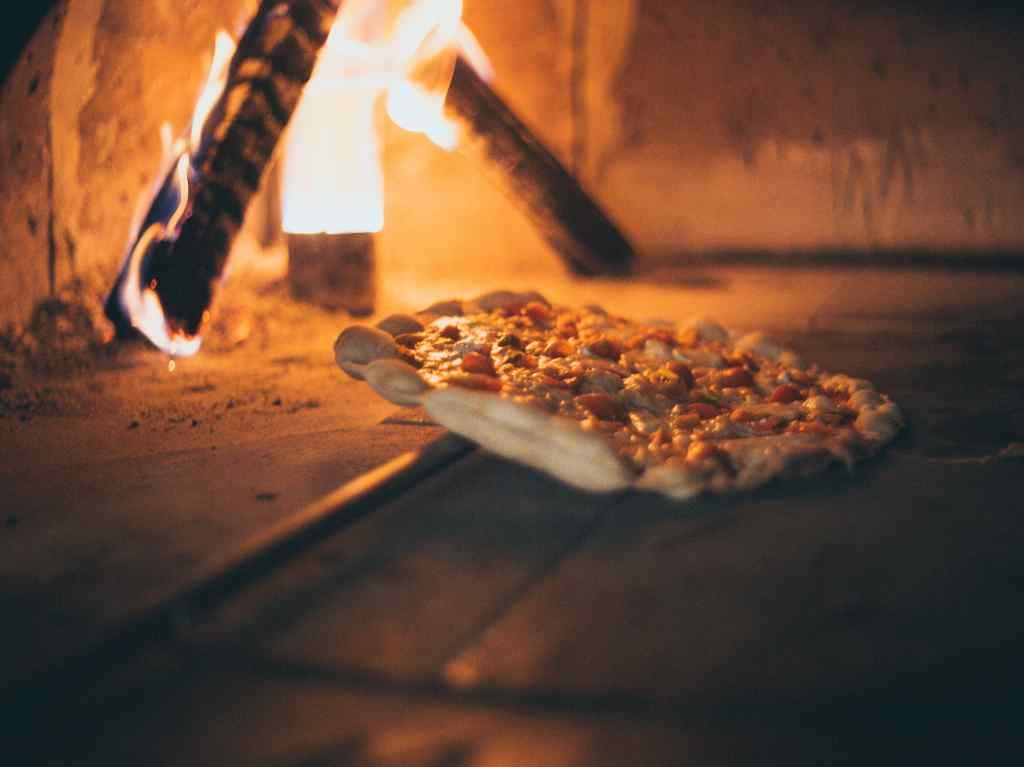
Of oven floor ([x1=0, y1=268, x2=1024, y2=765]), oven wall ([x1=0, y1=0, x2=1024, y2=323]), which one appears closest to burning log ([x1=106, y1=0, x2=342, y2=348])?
oven floor ([x1=0, y1=268, x2=1024, y2=765])

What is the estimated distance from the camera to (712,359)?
3.34 metres

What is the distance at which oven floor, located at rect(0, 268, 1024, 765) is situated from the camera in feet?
4.76

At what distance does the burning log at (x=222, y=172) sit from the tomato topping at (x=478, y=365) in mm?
1563

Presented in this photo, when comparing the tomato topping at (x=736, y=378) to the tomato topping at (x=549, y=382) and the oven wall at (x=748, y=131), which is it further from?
the oven wall at (x=748, y=131)

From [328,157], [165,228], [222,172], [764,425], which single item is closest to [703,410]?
[764,425]

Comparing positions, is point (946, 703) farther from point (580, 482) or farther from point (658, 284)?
point (658, 284)

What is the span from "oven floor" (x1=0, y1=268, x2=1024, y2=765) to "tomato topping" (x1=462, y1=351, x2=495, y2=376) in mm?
258

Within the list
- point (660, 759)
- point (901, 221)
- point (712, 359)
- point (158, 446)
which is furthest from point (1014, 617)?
point (901, 221)

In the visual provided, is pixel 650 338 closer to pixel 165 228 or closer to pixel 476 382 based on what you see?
pixel 476 382

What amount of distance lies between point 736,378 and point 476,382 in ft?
3.05

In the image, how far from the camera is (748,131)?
22.0 ft

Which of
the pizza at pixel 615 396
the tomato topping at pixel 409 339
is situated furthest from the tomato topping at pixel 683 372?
the tomato topping at pixel 409 339

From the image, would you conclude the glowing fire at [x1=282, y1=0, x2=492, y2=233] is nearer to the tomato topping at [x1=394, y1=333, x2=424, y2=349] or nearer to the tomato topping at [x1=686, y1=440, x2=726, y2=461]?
the tomato topping at [x1=394, y1=333, x2=424, y2=349]

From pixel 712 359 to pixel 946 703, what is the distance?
6.24 ft
